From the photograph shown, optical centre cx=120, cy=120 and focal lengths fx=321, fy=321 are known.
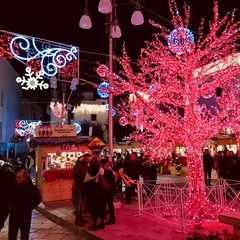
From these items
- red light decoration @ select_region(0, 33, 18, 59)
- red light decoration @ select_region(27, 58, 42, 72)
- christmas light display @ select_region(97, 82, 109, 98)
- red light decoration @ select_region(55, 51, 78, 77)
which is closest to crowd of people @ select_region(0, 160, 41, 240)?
christmas light display @ select_region(97, 82, 109, 98)

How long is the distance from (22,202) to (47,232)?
3101mm

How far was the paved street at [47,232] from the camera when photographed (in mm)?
7980

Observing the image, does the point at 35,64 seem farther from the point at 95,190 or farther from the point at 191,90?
the point at 191,90

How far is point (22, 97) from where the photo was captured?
42125 millimetres

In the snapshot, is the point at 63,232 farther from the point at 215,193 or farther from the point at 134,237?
the point at 215,193

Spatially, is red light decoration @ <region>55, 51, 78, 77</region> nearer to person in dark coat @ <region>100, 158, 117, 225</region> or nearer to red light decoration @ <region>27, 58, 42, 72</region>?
red light decoration @ <region>27, 58, 42, 72</region>

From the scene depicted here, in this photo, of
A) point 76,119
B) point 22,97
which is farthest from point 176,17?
point 76,119

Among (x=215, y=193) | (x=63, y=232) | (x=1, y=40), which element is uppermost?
(x=1, y=40)

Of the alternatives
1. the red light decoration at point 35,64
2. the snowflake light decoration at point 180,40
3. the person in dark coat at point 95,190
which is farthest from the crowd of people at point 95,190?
the snowflake light decoration at point 180,40

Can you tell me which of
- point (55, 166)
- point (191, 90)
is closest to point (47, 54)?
point (191, 90)

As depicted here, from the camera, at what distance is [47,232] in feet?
28.1

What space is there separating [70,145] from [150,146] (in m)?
5.14

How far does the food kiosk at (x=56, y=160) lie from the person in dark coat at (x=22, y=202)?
713cm

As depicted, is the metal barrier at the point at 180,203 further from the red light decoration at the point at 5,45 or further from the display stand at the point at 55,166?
the red light decoration at the point at 5,45
